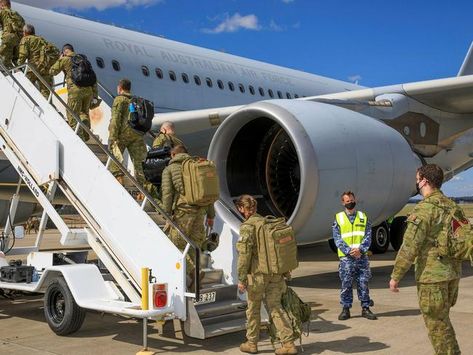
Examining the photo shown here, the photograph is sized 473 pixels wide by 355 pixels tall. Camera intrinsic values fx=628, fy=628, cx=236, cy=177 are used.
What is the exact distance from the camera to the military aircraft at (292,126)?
7.26 metres

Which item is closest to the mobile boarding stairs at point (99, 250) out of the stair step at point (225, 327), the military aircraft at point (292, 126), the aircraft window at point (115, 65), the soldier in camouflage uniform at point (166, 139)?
the stair step at point (225, 327)

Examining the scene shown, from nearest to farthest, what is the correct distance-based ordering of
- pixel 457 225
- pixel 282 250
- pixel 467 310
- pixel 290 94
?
1. pixel 457 225
2. pixel 282 250
3. pixel 467 310
4. pixel 290 94

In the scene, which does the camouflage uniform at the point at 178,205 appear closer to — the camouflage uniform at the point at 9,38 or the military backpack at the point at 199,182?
the military backpack at the point at 199,182

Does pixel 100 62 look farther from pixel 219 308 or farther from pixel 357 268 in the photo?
pixel 219 308

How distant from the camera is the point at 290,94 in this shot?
15.0 meters

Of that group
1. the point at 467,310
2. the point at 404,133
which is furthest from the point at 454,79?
A: the point at 467,310

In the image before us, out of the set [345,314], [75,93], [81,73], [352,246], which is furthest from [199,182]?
[75,93]

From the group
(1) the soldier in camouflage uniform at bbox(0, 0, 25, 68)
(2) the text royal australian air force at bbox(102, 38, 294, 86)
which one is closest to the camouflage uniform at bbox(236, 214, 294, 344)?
(1) the soldier in camouflage uniform at bbox(0, 0, 25, 68)

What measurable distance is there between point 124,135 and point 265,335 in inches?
103

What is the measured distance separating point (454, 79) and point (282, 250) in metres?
6.09

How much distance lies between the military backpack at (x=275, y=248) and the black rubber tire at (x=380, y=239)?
7.36m

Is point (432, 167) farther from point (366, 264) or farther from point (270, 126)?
point (270, 126)

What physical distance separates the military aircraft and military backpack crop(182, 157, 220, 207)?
1371 millimetres

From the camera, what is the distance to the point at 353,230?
20.8 ft
